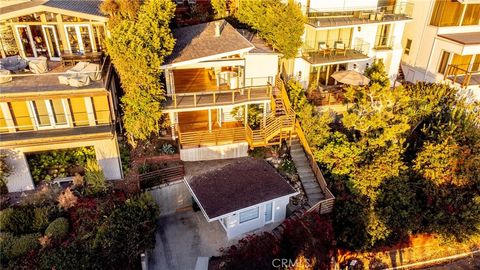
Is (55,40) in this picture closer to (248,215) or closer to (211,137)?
Answer: (211,137)

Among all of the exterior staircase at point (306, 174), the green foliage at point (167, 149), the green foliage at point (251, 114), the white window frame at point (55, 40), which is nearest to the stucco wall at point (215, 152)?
the green foliage at point (167, 149)

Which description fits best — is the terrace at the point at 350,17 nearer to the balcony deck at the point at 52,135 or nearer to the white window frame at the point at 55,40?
the balcony deck at the point at 52,135

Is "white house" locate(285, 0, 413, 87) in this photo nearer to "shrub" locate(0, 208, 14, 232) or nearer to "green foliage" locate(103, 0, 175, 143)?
"green foliage" locate(103, 0, 175, 143)

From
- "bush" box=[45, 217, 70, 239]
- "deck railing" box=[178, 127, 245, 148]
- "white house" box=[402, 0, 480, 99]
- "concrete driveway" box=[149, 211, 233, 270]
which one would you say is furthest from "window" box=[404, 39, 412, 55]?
"bush" box=[45, 217, 70, 239]

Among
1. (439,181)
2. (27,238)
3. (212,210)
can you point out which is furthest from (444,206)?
(27,238)

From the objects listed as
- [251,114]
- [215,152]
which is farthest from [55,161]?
[251,114]

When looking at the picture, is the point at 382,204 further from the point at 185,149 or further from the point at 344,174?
the point at 185,149
